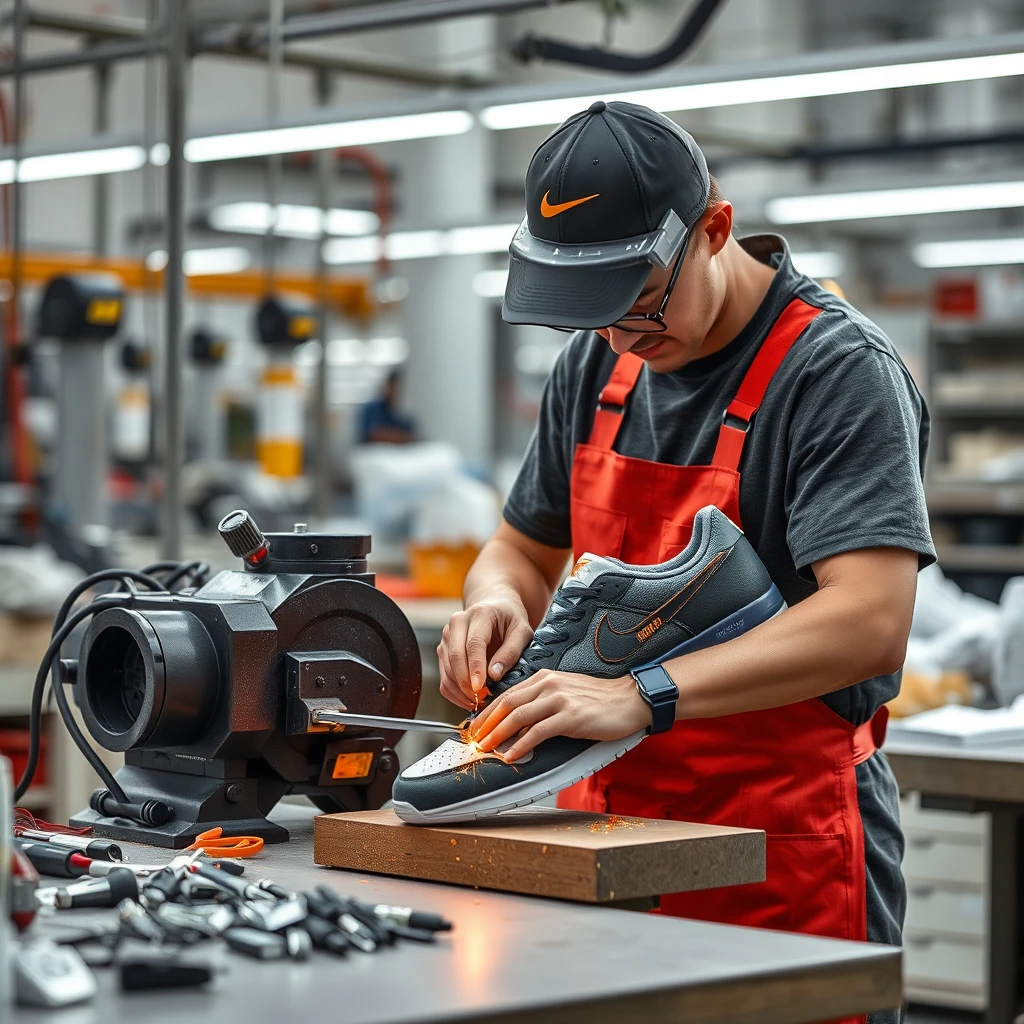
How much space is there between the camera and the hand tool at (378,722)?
171 cm

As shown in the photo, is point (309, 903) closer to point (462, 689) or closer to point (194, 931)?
point (194, 931)

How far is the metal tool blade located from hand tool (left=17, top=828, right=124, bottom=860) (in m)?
0.25

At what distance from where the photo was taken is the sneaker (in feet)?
5.25

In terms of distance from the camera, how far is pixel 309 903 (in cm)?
138

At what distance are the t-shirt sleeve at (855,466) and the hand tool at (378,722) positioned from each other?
1.37 feet

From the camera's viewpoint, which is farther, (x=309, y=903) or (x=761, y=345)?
(x=761, y=345)

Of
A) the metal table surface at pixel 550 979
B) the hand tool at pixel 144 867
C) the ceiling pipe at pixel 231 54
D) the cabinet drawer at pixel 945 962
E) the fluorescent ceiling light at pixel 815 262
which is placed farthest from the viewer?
the fluorescent ceiling light at pixel 815 262

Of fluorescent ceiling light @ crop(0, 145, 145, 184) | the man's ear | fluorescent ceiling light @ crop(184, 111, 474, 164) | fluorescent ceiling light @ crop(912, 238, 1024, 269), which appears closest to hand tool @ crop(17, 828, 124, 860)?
the man's ear

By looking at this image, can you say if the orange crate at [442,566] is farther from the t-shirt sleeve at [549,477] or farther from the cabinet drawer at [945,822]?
the t-shirt sleeve at [549,477]

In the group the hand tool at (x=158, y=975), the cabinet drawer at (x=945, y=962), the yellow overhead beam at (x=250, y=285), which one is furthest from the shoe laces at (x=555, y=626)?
the yellow overhead beam at (x=250, y=285)

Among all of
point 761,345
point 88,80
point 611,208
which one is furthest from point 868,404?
point 88,80

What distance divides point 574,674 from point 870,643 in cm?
31

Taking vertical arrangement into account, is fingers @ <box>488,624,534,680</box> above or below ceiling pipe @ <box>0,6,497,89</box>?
below

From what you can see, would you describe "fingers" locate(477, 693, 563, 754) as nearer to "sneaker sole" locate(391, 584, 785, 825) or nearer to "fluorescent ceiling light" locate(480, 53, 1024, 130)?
"sneaker sole" locate(391, 584, 785, 825)
